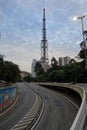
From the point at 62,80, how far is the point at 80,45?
2237 centimetres

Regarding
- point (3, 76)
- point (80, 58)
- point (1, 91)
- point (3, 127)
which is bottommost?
point (3, 127)

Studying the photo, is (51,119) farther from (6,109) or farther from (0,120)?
(6,109)

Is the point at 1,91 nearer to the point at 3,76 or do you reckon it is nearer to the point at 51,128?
the point at 51,128

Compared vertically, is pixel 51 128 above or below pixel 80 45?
below

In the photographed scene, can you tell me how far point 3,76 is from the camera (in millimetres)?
101875

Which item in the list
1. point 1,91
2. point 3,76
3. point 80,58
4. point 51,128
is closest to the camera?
point 51,128

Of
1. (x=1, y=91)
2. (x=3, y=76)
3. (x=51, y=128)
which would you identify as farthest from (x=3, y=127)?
(x=3, y=76)

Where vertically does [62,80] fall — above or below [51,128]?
above

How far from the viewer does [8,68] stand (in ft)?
325

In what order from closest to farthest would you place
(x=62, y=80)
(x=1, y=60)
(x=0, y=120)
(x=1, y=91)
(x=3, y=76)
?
(x=0, y=120) < (x=1, y=91) < (x=1, y=60) < (x=3, y=76) < (x=62, y=80)

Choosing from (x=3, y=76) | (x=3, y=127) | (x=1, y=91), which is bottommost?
(x=3, y=127)

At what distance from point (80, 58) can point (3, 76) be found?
1858 inches

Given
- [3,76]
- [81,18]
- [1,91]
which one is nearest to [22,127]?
[1,91]

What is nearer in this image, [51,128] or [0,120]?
[51,128]
